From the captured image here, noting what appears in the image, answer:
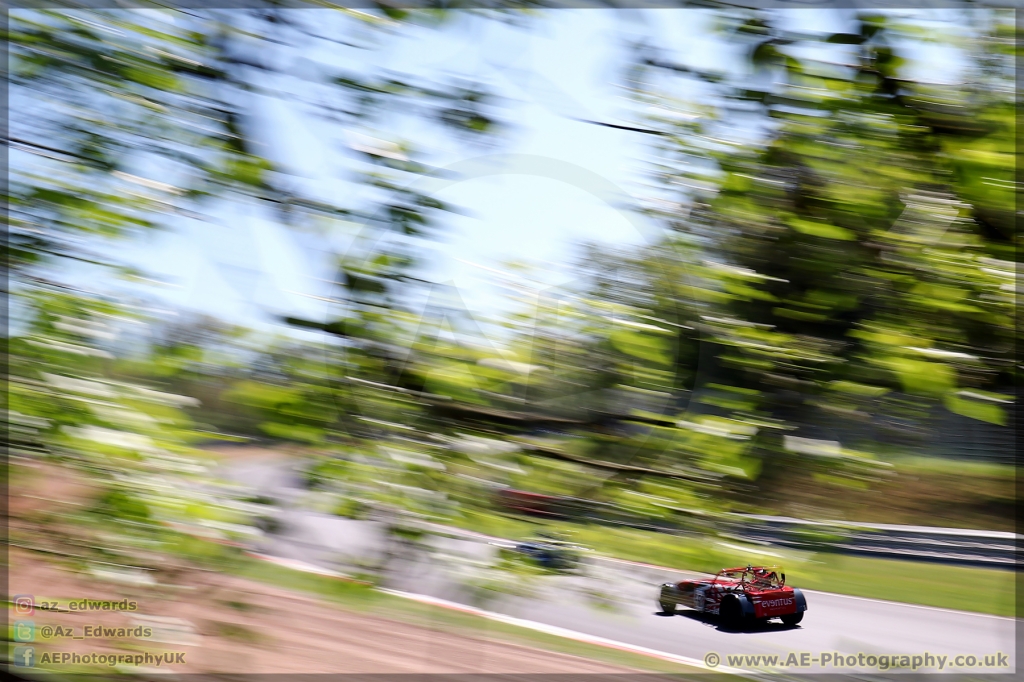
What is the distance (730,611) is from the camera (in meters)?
1.64

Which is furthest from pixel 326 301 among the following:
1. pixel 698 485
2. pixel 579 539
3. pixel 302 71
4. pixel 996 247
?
pixel 996 247

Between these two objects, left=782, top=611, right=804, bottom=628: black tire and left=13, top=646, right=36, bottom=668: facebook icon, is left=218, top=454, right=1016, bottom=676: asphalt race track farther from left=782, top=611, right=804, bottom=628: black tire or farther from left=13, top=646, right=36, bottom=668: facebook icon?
left=13, top=646, right=36, bottom=668: facebook icon

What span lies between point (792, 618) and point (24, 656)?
201 centimetres

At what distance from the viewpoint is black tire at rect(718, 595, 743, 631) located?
162cm

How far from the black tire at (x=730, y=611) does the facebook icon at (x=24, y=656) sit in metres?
1.68

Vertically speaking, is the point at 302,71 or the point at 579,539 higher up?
the point at 302,71

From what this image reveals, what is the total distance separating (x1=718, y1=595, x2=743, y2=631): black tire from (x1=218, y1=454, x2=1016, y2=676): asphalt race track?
50mm

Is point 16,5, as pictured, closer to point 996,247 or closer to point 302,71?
point 302,71

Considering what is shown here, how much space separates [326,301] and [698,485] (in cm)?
88

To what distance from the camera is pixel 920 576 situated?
1.79 m

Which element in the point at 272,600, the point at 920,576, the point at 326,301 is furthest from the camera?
the point at 920,576

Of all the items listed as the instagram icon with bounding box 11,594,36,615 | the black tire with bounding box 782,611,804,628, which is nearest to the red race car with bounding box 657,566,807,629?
the black tire with bounding box 782,611,804,628

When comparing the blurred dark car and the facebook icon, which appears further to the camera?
the facebook icon

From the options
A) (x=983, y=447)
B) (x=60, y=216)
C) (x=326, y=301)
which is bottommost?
(x=983, y=447)
